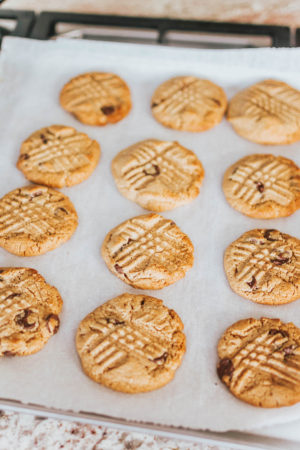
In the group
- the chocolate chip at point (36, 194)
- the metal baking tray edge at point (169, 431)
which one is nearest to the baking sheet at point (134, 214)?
the metal baking tray edge at point (169, 431)

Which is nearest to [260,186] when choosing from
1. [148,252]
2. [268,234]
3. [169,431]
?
[268,234]

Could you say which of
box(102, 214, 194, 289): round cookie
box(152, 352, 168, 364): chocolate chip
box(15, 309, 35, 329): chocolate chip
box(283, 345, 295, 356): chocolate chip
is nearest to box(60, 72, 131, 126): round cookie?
box(102, 214, 194, 289): round cookie

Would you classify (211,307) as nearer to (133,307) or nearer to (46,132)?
(133,307)

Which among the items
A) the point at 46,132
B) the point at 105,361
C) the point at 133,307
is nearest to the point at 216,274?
the point at 133,307

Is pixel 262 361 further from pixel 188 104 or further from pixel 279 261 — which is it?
pixel 188 104

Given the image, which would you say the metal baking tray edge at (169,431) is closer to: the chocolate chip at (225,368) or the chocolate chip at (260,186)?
the chocolate chip at (225,368)

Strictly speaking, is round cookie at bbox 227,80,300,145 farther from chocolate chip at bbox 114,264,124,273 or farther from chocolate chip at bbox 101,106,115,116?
chocolate chip at bbox 114,264,124,273
